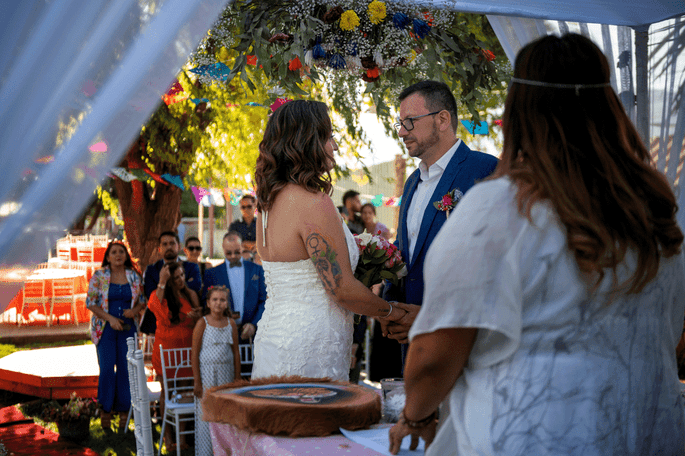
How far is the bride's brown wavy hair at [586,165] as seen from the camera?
3.99ft

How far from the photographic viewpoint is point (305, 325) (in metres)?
2.57

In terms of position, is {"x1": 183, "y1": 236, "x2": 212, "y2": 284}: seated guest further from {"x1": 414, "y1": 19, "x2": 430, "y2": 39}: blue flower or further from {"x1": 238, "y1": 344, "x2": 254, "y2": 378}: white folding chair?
{"x1": 414, "y1": 19, "x2": 430, "y2": 39}: blue flower

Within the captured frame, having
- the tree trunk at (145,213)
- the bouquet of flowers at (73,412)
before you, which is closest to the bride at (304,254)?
the bouquet of flowers at (73,412)

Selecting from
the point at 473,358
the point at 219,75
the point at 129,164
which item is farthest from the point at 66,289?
the point at 473,358

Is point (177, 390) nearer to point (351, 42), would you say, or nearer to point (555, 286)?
point (351, 42)

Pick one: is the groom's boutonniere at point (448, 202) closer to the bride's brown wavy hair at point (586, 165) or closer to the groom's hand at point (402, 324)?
the groom's hand at point (402, 324)

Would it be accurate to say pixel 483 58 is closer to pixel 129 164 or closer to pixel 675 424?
pixel 675 424

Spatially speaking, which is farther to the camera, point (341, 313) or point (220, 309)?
point (220, 309)

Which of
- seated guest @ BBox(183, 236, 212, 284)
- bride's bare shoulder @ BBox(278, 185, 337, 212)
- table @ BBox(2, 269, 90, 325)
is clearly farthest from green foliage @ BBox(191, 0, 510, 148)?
table @ BBox(2, 269, 90, 325)

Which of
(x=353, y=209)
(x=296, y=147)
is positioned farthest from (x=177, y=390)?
(x=296, y=147)

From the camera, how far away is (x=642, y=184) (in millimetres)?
1291

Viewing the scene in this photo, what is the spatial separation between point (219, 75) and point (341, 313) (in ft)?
8.77

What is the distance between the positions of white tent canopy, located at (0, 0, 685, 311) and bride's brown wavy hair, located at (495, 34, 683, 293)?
819mm

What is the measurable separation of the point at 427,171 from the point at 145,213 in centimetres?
778
